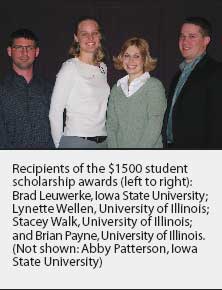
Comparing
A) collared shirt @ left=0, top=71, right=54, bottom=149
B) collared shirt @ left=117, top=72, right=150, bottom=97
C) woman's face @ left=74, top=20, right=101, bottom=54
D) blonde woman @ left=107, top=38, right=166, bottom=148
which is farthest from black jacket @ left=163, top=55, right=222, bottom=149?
collared shirt @ left=0, top=71, right=54, bottom=149

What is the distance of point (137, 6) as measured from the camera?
16.9 feet

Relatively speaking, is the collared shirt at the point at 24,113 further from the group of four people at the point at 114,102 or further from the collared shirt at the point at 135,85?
the collared shirt at the point at 135,85

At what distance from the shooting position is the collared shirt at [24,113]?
3129 mm

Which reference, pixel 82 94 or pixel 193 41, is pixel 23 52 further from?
pixel 193 41

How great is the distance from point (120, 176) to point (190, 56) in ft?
3.35

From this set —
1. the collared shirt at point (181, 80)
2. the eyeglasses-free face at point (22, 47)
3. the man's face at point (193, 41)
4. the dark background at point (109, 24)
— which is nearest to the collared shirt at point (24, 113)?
the eyeglasses-free face at point (22, 47)

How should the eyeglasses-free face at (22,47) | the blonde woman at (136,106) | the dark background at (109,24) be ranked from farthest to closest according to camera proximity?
the dark background at (109,24) < the eyeglasses-free face at (22,47) < the blonde woman at (136,106)

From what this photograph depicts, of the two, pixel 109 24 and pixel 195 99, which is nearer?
pixel 195 99

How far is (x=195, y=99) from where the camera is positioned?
2926 millimetres

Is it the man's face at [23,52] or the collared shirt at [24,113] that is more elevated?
the man's face at [23,52]

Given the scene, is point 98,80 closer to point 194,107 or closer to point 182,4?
A: point 194,107

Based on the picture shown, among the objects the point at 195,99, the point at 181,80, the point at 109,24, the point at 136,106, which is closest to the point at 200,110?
the point at 195,99

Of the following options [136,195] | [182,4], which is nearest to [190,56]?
[136,195]

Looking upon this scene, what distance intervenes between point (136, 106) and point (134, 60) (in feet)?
0.94
